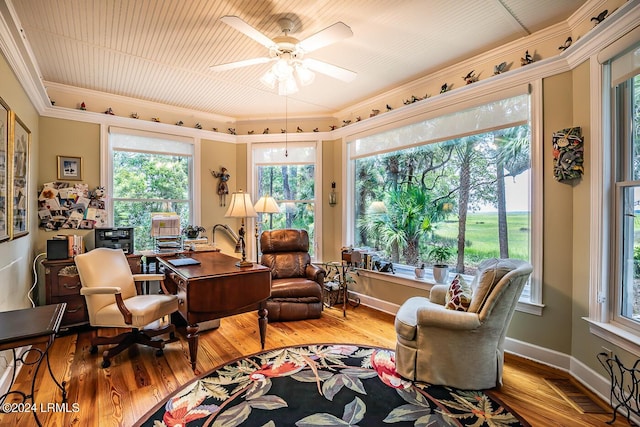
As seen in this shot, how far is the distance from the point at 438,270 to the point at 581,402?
1.45 m

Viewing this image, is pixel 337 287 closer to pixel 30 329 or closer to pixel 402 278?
pixel 402 278

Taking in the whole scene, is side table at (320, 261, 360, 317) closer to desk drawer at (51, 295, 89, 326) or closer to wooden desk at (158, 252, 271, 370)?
wooden desk at (158, 252, 271, 370)

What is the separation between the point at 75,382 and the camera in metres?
2.29

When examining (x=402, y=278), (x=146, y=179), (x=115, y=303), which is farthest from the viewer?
(x=146, y=179)

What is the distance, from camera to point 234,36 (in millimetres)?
2600

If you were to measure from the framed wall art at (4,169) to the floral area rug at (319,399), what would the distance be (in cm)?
166

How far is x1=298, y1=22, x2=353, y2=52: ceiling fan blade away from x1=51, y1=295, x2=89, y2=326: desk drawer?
3382mm

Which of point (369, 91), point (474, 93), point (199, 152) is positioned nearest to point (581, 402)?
point (474, 93)

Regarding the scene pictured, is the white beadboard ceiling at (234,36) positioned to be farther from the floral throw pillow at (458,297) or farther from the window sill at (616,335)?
the window sill at (616,335)

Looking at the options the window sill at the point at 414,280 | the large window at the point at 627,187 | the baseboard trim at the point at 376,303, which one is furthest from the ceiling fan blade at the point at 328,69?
the baseboard trim at the point at 376,303

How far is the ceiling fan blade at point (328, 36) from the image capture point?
1961mm

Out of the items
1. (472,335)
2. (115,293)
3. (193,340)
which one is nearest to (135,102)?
(115,293)

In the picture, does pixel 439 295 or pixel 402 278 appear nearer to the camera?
pixel 439 295

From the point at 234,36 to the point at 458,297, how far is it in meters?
2.81
